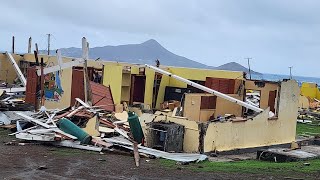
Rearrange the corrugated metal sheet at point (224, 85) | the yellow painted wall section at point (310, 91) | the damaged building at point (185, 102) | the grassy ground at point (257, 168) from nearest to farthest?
1. the grassy ground at point (257, 168)
2. the damaged building at point (185, 102)
3. the corrugated metal sheet at point (224, 85)
4. the yellow painted wall section at point (310, 91)

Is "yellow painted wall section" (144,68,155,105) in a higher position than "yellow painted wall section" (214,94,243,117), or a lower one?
higher

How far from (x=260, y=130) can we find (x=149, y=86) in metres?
9.80

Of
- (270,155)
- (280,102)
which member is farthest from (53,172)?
(280,102)

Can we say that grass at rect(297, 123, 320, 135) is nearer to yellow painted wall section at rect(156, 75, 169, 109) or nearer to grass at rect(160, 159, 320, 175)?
yellow painted wall section at rect(156, 75, 169, 109)

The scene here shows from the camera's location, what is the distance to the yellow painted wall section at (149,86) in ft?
99.1

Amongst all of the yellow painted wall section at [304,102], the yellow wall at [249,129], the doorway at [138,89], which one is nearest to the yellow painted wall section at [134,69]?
the doorway at [138,89]

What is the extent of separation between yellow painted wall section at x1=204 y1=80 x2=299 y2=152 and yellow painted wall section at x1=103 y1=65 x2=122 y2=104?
27.9ft

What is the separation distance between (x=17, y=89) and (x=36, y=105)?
4750 mm

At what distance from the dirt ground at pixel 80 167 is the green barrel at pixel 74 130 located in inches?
42.6

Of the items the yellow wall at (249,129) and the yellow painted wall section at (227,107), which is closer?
the yellow wall at (249,129)

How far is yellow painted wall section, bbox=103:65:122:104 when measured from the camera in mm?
27578

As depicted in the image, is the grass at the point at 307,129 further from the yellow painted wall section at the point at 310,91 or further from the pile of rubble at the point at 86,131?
the yellow painted wall section at the point at 310,91

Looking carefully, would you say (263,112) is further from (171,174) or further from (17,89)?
(17,89)

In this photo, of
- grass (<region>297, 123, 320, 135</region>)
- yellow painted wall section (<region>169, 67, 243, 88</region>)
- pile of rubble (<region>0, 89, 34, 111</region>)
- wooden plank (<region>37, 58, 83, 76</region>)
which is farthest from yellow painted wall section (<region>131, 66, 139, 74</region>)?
grass (<region>297, 123, 320, 135</region>)
